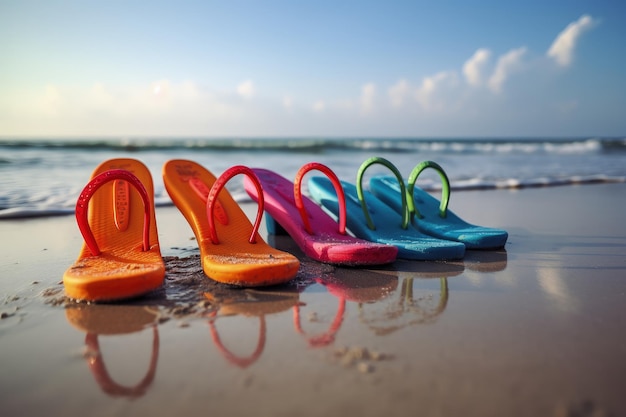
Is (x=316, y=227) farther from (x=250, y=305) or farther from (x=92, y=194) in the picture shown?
(x=92, y=194)

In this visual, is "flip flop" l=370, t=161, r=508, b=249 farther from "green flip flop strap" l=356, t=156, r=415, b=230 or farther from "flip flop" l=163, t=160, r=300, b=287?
"flip flop" l=163, t=160, r=300, b=287

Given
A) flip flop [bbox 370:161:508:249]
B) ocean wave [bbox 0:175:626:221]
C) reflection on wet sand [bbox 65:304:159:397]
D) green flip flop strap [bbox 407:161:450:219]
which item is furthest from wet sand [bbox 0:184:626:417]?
ocean wave [bbox 0:175:626:221]

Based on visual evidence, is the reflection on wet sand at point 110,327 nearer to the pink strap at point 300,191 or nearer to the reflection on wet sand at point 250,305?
the reflection on wet sand at point 250,305

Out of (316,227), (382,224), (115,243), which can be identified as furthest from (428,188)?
(115,243)

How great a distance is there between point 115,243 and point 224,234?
2.10 feet

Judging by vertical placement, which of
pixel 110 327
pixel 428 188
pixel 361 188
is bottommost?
pixel 110 327

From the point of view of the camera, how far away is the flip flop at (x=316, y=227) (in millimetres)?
2713

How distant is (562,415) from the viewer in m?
1.31

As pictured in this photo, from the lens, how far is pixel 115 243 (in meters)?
2.63

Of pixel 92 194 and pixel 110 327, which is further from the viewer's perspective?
pixel 92 194

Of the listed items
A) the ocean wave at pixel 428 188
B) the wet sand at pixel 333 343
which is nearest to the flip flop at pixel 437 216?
the wet sand at pixel 333 343

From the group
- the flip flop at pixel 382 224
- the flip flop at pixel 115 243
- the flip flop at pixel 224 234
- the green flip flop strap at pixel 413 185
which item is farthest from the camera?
the green flip flop strap at pixel 413 185

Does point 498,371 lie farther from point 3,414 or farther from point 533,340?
point 3,414

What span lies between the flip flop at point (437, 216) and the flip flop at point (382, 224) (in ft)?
0.45
